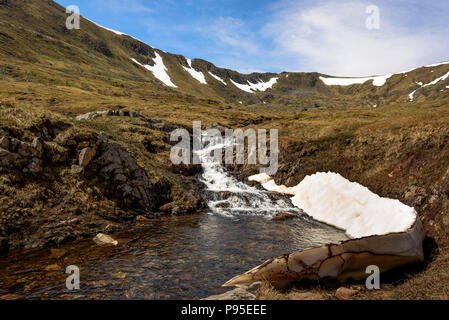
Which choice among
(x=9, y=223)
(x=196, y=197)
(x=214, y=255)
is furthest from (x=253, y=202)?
(x=9, y=223)

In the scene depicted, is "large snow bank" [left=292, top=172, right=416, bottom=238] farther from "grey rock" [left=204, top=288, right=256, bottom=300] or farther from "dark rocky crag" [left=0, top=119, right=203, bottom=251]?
"dark rocky crag" [left=0, top=119, right=203, bottom=251]

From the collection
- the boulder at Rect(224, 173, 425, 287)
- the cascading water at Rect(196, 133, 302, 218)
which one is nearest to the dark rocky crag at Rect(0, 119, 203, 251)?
the cascading water at Rect(196, 133, 302, 218)

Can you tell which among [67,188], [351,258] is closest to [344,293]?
[351,258]

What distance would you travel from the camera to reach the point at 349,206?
75.3 feet

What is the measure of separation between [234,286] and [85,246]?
10.3 metres

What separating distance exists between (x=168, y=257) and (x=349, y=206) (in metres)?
17.2

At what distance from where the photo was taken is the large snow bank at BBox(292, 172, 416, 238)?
1667 cm

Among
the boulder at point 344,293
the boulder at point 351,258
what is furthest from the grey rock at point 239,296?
the boulder at point 344,293

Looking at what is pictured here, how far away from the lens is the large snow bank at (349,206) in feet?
54.7

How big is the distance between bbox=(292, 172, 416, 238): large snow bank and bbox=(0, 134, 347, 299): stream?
1.53 m

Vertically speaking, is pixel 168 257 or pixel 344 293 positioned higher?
pixel 344 293

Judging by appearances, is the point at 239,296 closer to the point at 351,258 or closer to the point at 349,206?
the point at 351,258
